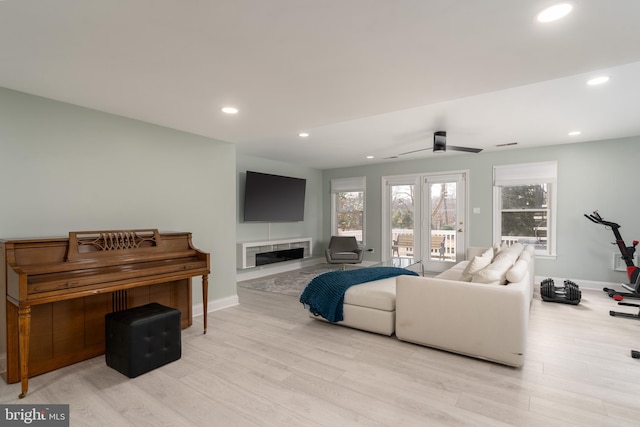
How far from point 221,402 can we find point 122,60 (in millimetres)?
2319

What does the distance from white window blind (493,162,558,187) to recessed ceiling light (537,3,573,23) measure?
4729 mm

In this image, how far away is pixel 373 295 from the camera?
3217mm

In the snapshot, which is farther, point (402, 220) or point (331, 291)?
point (402, 220)

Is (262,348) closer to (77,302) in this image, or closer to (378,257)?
(77,302)

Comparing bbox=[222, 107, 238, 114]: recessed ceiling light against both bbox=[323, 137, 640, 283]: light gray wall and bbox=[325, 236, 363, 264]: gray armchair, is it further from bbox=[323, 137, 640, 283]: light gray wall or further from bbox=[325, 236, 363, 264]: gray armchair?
bbox=[323, 137, 640, 283]: light gray wall

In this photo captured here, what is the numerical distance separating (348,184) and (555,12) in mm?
6286

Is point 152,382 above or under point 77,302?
under

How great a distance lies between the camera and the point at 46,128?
2670mm

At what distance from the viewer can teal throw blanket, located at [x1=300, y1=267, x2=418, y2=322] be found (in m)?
3.37

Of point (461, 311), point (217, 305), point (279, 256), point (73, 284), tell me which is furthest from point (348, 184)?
point (73, 284)

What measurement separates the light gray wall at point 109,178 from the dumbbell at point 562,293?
14.3ft

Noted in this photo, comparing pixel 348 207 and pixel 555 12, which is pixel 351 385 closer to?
pixel 555 12

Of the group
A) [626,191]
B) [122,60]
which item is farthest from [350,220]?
[122,60]

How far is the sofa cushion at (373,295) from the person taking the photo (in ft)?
10.3
